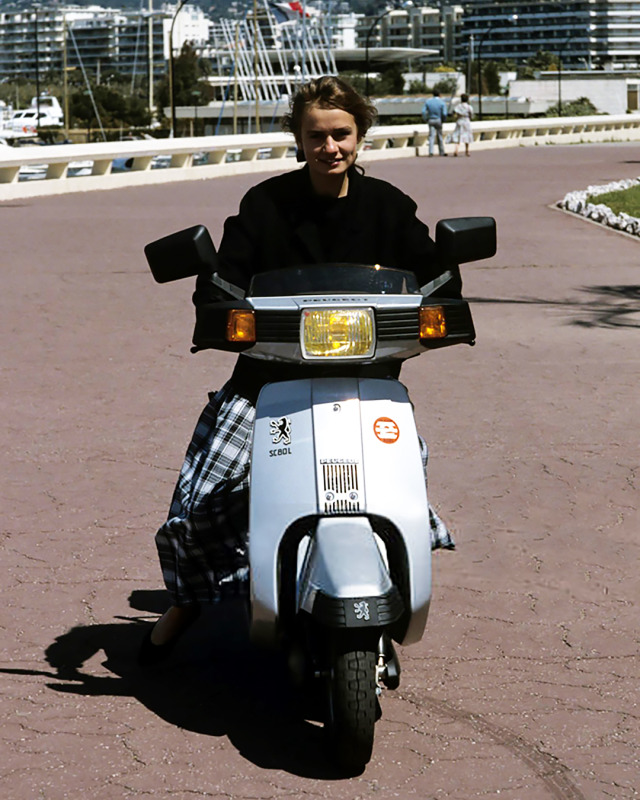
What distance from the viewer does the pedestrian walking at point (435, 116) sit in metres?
35.8

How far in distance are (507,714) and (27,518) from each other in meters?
2.46

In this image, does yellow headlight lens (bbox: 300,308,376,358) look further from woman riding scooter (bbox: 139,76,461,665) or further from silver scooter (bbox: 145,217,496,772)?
woman riding scooter (bbox: 139,76,461,665)

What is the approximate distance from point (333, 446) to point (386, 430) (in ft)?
0.46

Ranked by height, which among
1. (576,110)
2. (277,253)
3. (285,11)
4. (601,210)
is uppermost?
(285,11)

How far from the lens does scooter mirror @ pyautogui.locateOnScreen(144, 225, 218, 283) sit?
11.6 feet

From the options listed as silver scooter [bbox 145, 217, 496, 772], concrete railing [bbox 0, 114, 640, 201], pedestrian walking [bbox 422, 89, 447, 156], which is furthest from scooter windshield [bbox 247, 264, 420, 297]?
pedestrian walking [bbox 422, 89, 447, 156]

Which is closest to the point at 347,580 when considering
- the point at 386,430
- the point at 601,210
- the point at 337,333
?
the point at 386,430

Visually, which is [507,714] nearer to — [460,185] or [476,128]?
[460,185]

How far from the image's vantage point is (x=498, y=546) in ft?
17.9

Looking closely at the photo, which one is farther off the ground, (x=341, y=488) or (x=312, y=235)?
(x=312, y=235)

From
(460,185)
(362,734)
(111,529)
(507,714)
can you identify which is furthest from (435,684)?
(460,185)

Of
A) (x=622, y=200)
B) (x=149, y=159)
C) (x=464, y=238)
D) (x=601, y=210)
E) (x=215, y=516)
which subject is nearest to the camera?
(x=464, y=238)

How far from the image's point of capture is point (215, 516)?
3871 millimetres

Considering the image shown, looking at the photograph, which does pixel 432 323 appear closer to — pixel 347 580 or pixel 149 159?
pixel 347 580
